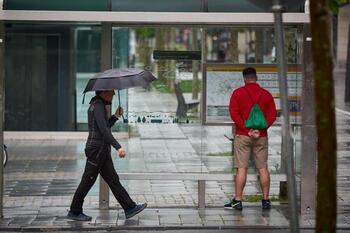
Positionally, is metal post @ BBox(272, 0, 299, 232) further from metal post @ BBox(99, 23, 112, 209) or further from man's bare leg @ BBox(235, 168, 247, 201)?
metal post @ BBox(99, 23, 112, 209)

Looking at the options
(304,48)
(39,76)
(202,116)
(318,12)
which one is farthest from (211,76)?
(39,76)

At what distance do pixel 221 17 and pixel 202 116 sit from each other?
4.62ft

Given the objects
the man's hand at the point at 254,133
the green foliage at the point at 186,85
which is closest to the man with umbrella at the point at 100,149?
the man's hand at the point at 254,133

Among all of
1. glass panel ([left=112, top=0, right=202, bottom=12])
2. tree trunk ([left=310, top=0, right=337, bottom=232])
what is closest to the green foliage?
glass panel ([left=112, top=0, right=202, bottom=12])

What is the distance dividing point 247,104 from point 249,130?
0.31 metres

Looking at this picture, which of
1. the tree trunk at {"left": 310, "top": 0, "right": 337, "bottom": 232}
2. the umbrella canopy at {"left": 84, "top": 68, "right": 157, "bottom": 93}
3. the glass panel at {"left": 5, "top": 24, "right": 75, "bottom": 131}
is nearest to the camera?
the tree trunk at {"left": 310, "top": 0, "right": 337, "bottom": 232}

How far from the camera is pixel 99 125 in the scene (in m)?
9.66

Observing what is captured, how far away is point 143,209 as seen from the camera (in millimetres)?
10094

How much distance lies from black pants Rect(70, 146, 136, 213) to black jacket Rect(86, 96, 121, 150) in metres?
0.09

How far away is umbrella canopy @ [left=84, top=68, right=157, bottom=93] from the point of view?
9.63 m

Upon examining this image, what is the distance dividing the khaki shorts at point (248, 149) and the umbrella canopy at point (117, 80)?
134cm

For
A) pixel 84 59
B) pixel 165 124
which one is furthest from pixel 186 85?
pixel 84 59

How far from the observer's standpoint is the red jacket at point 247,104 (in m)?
10.2

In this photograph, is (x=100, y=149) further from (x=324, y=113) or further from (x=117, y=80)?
(x=324, y=113)
